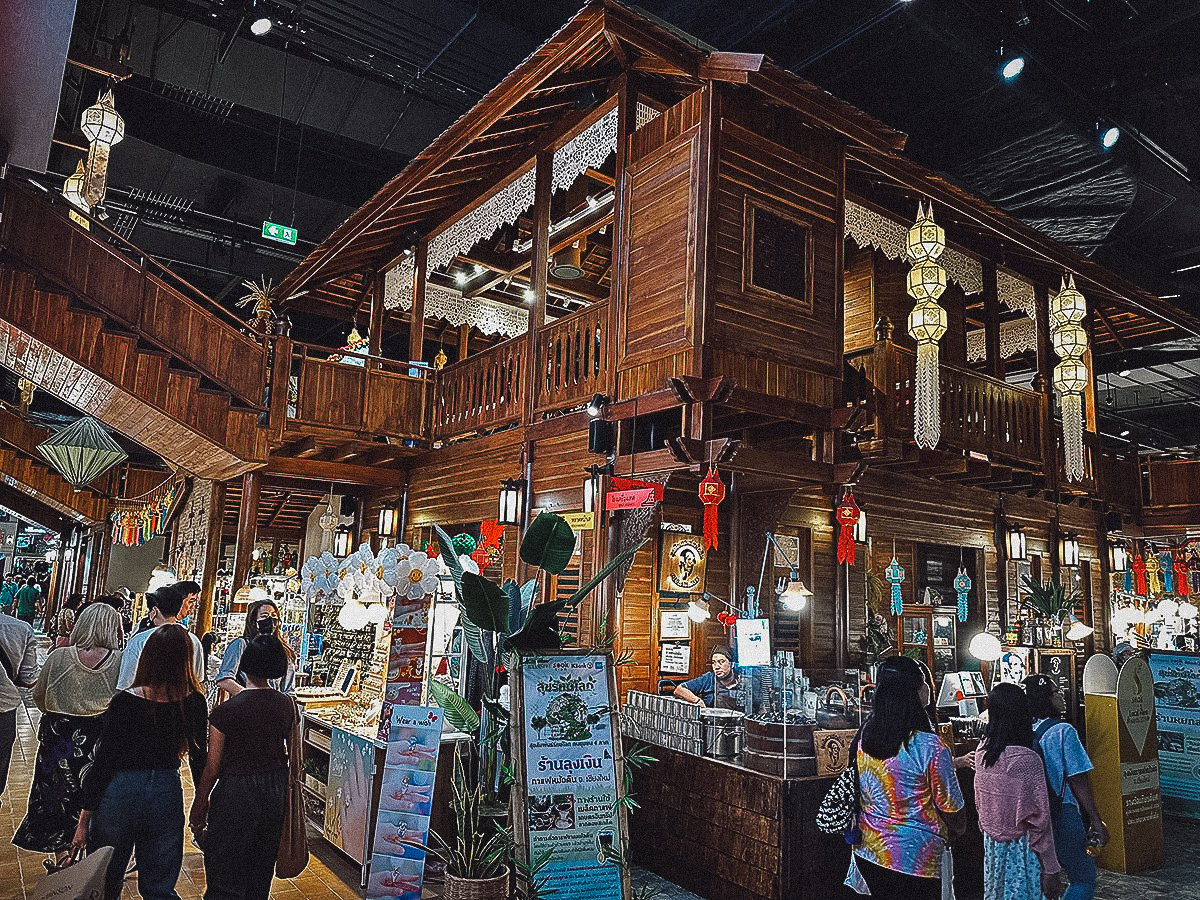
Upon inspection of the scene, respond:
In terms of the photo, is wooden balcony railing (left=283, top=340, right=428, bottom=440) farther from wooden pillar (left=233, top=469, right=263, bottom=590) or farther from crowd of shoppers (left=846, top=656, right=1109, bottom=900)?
crowd of shoppers (left=846, top=656, right=1109, bottom=900)

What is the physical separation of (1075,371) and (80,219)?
37.9ft

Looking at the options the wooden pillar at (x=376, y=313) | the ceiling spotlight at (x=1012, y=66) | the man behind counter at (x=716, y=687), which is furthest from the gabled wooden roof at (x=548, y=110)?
the man behind counter at (x=716, y=687)

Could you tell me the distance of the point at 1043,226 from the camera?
421 inches

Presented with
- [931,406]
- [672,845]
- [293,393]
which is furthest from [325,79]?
[672,845]

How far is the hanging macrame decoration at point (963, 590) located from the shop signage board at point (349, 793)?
889 cm

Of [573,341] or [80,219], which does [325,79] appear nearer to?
[80,219]

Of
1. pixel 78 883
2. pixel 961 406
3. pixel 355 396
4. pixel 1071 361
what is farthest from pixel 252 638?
pixel 1071 361

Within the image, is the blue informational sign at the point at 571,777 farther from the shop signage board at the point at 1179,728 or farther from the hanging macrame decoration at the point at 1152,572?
the hanging macrame decoration at the point at 1152,572

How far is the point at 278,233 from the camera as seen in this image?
40.2ft

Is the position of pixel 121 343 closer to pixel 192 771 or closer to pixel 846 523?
pixel 192 771

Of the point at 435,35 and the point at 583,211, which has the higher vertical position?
the point at 435,35

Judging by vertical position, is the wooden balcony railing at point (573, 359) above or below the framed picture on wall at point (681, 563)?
above

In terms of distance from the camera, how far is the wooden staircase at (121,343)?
825 centimetres

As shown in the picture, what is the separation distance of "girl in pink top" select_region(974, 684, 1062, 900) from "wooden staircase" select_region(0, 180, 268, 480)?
344 inches
